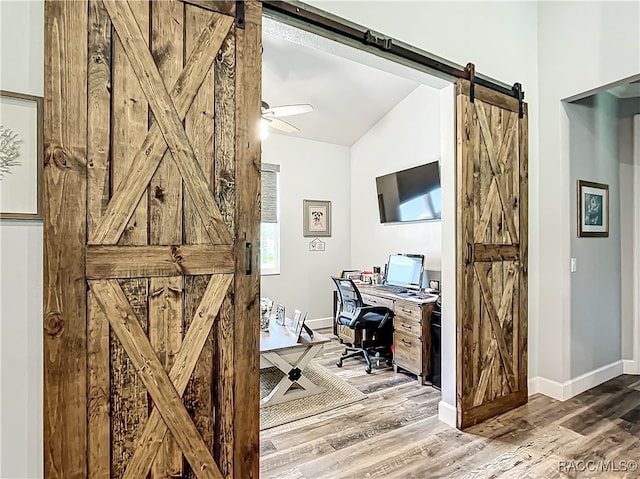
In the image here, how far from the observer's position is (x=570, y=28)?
2832 millimetres

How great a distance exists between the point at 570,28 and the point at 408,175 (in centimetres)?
203

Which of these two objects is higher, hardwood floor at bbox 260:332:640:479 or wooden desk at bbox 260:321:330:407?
wooden desk at bbox 260:321:330:407

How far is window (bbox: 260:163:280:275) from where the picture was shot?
5027 mm

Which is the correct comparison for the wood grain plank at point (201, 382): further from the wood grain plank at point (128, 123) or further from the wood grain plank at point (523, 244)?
the wood grain plank at point (523, 244)

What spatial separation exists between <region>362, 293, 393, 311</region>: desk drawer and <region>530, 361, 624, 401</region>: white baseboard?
4.56ft

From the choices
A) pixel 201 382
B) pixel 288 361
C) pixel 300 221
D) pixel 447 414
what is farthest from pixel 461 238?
pixel 300 221

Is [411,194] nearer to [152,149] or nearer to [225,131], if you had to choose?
[225,131]

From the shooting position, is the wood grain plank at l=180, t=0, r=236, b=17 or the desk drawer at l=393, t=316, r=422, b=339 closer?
the wood grain plank at l=180, t=0, r=236, b=17

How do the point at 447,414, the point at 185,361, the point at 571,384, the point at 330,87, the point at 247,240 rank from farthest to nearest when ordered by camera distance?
the point at 330,87, the point at 571,384, the point at 447,414, the point at 247,240, the point at 185,361

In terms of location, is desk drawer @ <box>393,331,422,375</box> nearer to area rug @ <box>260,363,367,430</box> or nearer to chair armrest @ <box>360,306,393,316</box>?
chair armrest @ <box>360,306,393,316</box>

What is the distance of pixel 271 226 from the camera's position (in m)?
5.12

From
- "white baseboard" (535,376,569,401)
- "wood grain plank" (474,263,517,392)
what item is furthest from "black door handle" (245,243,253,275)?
"white baseboard" (535,376,569,401)

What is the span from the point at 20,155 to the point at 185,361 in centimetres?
97

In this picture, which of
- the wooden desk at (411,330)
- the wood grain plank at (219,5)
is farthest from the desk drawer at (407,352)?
the wood grain plank at (219,5)
